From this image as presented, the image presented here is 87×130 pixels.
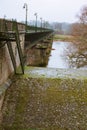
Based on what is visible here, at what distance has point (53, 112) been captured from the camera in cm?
1377

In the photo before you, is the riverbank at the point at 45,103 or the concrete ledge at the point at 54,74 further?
the concrete ledge at the point at 54,74

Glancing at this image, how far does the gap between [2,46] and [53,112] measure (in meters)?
4.02

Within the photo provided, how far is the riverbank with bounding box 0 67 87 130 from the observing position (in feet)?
43.5

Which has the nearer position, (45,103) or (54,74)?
(45,103)

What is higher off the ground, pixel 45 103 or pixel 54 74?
pixel 54 74

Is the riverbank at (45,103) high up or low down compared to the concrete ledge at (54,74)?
down

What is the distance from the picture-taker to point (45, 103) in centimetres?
1424

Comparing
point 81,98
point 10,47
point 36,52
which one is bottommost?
point 36,52

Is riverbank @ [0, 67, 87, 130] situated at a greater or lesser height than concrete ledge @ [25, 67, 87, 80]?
lesser

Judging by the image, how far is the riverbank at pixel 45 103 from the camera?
43.5 feet

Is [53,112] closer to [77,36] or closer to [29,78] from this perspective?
[29,78]

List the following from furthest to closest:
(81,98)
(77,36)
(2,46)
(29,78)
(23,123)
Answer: (77,36) → (29,78) → (81,98) → (23,123) → (2,46)

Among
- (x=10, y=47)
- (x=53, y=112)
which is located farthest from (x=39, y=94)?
(x=10, y=47)

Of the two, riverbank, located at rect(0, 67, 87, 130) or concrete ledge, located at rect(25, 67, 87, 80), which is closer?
riverbank, located at rect(0, 67, 87, 130)
